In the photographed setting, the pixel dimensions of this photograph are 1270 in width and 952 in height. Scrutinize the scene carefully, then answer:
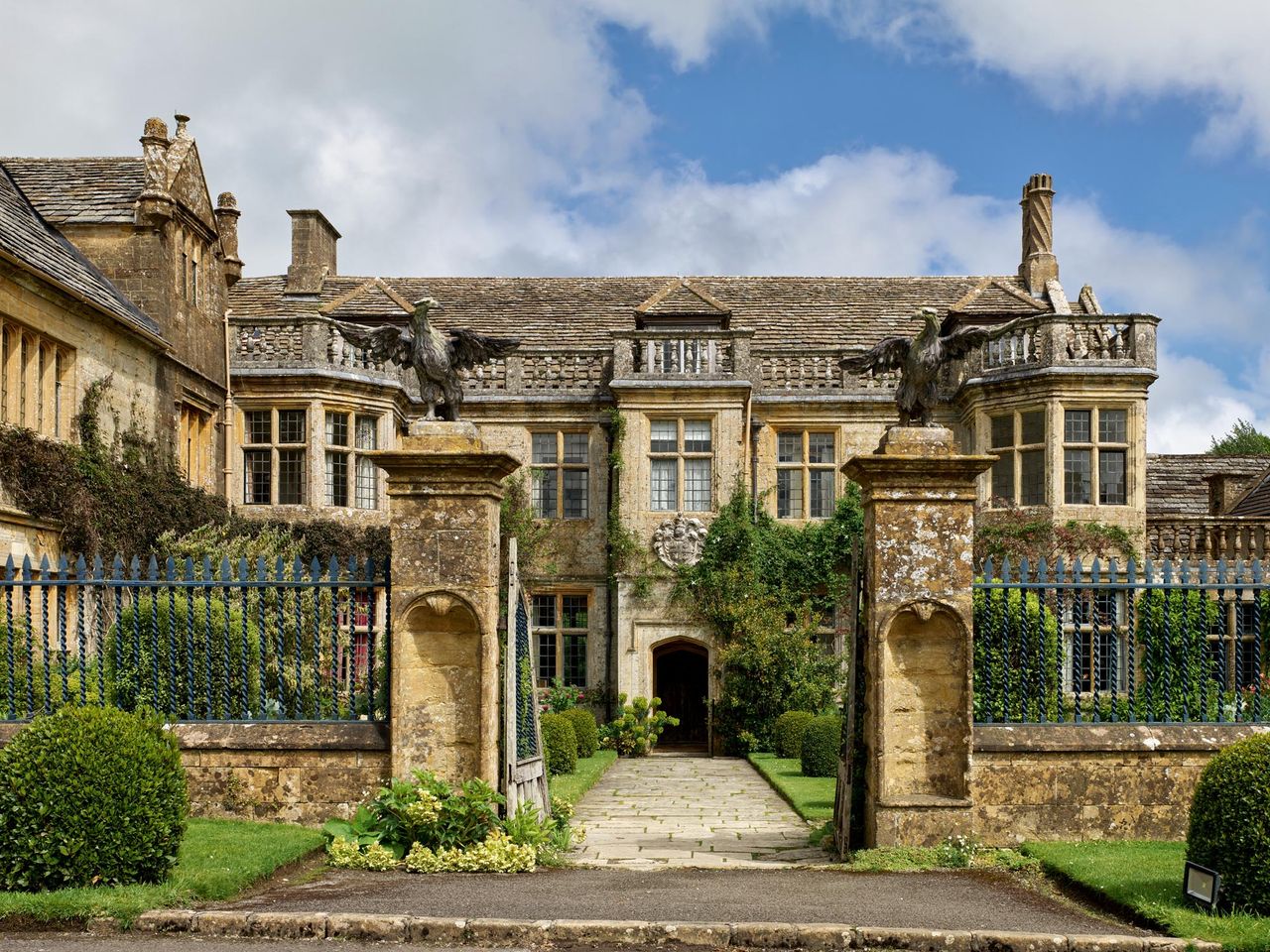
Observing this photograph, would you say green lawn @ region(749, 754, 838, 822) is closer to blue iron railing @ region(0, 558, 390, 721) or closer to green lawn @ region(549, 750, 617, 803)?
green lawn @ region(549, 750, 617, 803)

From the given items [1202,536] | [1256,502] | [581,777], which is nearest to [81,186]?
[581,777]

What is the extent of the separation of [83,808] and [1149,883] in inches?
265

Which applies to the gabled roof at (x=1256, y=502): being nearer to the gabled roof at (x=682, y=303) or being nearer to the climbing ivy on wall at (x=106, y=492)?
the gabled roof at (x=682, y=303)

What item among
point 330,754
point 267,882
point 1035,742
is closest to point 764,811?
point 1035,742

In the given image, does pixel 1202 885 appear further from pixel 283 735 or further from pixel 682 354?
pixel 682 354

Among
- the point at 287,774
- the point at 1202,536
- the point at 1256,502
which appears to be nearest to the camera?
the point at 287,774

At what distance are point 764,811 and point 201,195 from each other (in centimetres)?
1395

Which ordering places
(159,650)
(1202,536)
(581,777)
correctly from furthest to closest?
1. (1202,536)
2. (581,777)
3. (159,650)

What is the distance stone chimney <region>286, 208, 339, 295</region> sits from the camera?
2775 centimetres

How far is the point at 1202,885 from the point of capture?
7.72 meters

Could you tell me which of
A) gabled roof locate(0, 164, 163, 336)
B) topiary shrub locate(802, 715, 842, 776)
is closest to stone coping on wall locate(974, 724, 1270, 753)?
topiary shrub locate(802, 715, 842, 776)

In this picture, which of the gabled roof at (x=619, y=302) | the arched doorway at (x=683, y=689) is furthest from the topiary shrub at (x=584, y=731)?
the gabled roof at (x=619, y=302)

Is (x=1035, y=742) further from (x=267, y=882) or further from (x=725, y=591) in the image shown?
(x=725, y=591)

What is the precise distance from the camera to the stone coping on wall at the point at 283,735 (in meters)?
10.0
